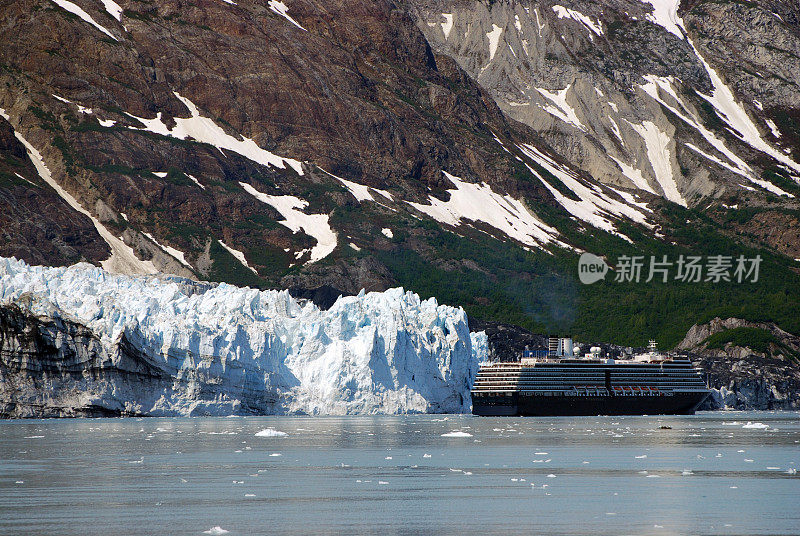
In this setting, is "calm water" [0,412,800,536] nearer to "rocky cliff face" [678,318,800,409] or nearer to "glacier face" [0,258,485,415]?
"glacier face" [0,258,485,415]

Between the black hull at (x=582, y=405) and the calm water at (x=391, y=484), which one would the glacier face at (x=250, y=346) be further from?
the calm water at (x=391, y=484)

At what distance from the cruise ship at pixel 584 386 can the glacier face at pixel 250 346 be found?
19.4 feet

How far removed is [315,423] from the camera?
3681 inches

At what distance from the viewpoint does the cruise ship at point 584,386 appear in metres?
124

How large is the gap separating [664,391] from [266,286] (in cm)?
8074

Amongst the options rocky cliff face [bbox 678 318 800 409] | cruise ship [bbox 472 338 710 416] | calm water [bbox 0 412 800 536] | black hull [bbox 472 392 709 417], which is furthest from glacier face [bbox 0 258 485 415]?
rocky cliff face [bbox 678 318 800 409]

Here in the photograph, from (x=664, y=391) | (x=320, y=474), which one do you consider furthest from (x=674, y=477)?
(x=664, y=391)

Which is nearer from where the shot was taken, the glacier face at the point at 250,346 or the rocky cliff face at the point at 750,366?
the glacier face at the point at 250,346

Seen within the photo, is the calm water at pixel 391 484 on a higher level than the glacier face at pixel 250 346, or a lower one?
lower

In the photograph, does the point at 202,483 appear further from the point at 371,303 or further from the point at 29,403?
the point at 371,303

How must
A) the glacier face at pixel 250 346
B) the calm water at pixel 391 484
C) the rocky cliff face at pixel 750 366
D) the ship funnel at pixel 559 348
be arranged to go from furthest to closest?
the rocky cliff face at pixel 750 366
the ship funnel at pixel 559 348
the glacier face at pixel 250 346
the calm water at pixel 391 484

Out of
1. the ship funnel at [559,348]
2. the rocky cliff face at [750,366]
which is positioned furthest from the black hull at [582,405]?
the rocky cliff face at [750,366]

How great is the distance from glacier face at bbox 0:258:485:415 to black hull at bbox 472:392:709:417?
4.97 metres

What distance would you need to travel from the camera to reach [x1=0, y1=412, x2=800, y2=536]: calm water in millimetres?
33562
